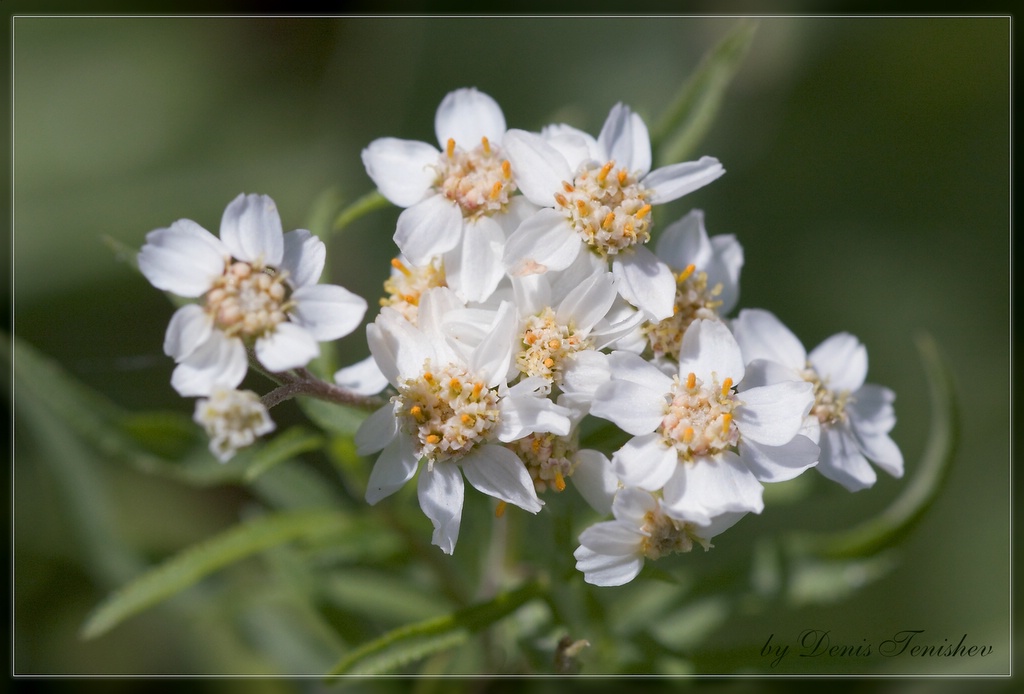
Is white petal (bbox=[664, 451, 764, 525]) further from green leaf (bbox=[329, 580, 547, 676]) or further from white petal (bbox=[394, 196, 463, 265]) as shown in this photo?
white petal (bbox=[394, 196, 463, 265])

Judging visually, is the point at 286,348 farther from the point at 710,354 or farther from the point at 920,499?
the point at 920,499

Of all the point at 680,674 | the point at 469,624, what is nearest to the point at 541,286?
the point at 469,624

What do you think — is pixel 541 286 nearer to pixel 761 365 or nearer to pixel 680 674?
pixel 761 365

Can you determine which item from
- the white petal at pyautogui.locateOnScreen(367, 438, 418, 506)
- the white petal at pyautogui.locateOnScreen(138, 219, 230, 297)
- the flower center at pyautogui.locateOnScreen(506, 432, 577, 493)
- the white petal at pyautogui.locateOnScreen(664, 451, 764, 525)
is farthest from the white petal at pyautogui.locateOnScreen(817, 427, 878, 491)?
the white petal at pyautogui.locateOnScreen(138, 219, 230, 297)

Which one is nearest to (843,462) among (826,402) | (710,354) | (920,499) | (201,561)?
(826,402)

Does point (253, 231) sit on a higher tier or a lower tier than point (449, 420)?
higher
